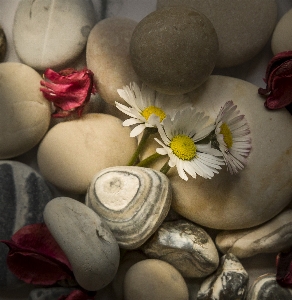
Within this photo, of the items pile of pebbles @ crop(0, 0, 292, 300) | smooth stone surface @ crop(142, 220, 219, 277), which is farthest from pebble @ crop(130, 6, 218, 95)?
smooth stone surface @ crop(142, 220, 219, 277)

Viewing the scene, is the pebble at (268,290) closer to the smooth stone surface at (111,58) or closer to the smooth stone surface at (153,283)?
the smooth stone surface at (153,283)

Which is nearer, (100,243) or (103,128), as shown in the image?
(100,243)

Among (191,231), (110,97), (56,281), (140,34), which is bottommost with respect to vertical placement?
(56,281)

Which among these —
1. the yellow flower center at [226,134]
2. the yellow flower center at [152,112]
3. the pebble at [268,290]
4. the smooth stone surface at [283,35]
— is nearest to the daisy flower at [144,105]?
the yellow flower center at [152,112]

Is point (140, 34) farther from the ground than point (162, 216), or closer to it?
farther from the ground

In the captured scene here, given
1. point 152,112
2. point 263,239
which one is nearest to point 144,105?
point 152,112

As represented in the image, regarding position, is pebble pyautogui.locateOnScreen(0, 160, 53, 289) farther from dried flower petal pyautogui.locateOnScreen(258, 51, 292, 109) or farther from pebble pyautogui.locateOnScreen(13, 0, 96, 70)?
dried flower petal pyautogui.locateOnScreen(258, 51, 292, 109)

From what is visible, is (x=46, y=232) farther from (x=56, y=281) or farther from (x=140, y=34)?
(x=140, y=34)

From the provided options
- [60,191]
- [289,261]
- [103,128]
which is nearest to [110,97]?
[103,128]
